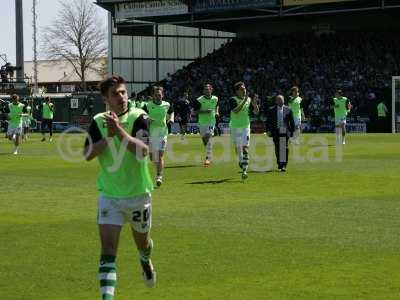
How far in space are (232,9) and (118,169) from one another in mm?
55369

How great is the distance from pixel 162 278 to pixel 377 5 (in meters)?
54.0

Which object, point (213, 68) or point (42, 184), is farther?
point (213, 68)

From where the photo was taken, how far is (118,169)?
894 cm

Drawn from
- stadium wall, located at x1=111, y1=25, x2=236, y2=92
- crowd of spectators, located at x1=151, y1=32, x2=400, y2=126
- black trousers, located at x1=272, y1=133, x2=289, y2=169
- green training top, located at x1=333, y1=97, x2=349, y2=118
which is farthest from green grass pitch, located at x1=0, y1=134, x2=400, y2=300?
stadium wall, located at x1=111, y1=25, x2=236, y2=92

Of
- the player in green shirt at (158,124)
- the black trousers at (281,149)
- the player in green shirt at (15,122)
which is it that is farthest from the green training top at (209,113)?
the player in green shirt at (15,122)

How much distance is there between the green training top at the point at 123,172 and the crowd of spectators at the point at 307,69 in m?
47.6

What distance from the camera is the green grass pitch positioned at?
9.96 m

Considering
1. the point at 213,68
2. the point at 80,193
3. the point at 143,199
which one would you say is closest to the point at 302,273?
the point at 143,199

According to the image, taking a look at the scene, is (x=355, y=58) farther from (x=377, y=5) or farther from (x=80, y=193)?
(x=80, y=193)

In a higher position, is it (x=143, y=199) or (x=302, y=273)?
(x=143, y=199)

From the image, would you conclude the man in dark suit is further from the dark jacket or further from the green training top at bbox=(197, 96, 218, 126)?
the green training top at bbox=(197, 96, 218, 126)

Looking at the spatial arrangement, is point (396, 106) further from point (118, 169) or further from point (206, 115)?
point (118, 169)

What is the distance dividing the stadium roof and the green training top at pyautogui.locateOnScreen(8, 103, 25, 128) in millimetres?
27891

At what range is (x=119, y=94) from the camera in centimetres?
884
